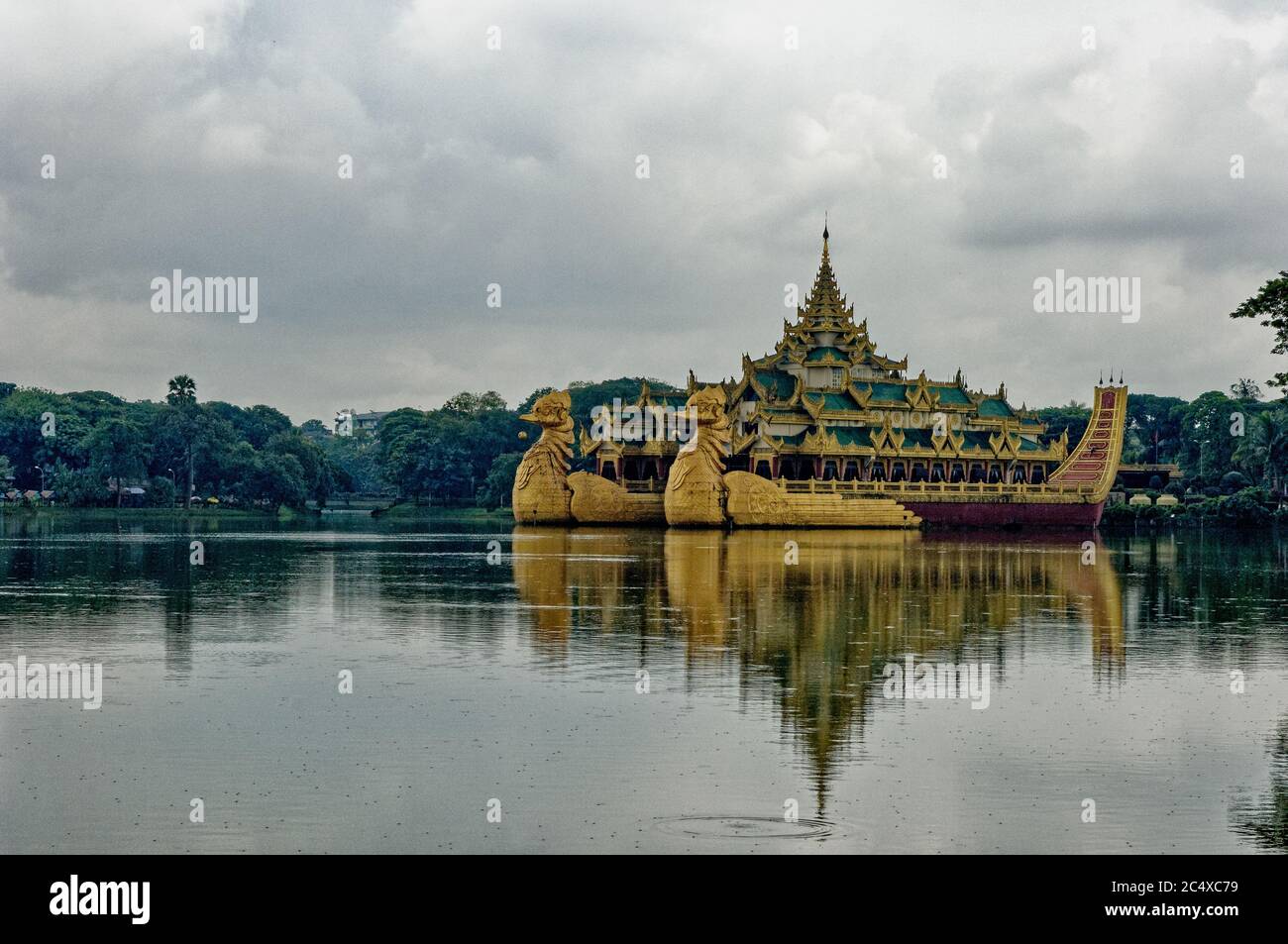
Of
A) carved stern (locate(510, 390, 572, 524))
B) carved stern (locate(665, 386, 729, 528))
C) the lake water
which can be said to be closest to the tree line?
carved stern (locate(510, 390, 572, 524))

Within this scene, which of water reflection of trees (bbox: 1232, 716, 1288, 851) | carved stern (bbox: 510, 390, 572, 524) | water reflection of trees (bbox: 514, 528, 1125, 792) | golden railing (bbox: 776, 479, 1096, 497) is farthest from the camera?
golden railing (bbox: 776, 479, 1096, 497)

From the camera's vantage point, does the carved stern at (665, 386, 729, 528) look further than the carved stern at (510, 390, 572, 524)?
No

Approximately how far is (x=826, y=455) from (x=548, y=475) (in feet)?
49.0

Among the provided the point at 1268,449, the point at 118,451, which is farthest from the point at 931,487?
the point at 118,451

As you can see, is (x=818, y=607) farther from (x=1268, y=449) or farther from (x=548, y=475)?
(x=1268, y=449)

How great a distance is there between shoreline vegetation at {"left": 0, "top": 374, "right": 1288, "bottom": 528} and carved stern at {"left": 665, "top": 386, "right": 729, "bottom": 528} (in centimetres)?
2990

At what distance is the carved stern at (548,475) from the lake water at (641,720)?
4063cm

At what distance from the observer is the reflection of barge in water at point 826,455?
250 feet

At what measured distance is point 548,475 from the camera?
8031 cm

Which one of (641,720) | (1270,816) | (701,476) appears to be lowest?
(1270,816)

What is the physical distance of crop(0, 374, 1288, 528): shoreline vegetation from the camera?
103 metres

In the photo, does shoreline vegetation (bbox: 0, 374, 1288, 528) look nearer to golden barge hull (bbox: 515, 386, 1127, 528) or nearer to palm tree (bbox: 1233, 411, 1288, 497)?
palm tree (bbox: 1233, 411, 1288, 497)
